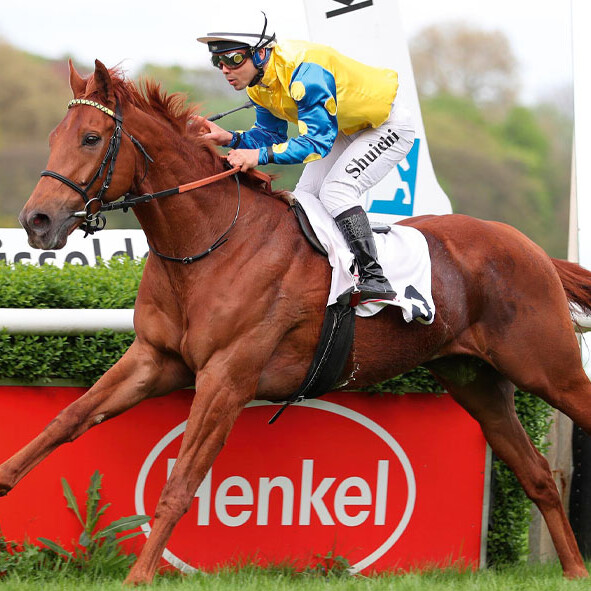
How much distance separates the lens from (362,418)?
16.3 ft

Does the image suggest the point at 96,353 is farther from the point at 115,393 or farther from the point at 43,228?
the point at 43,228

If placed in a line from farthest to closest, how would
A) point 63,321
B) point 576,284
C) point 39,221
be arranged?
point 576,284
point 63,321
point 39,221

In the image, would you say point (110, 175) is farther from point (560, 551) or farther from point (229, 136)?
point (560, 551)

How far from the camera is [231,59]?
14.1 feet

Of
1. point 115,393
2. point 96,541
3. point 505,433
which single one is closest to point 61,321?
point 115,393

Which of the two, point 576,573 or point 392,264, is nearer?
point 392,264

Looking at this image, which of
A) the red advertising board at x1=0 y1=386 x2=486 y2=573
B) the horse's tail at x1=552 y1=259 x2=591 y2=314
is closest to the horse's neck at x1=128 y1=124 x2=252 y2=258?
the red advertising board at x1=0 y1=386 x2=486 y2=573

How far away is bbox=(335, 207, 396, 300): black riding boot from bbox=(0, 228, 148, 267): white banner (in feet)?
8.12

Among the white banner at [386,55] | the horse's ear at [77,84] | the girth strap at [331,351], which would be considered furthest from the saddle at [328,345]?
the white banner at [386,55]

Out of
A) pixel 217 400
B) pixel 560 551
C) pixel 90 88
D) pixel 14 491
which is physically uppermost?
pixel 90 88

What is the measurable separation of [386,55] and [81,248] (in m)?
2.33

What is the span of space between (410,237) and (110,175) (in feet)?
4.75

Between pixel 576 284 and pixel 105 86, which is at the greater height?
pixel 105 86

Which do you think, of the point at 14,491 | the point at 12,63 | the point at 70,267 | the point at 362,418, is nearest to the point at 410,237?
the point at 362,418
